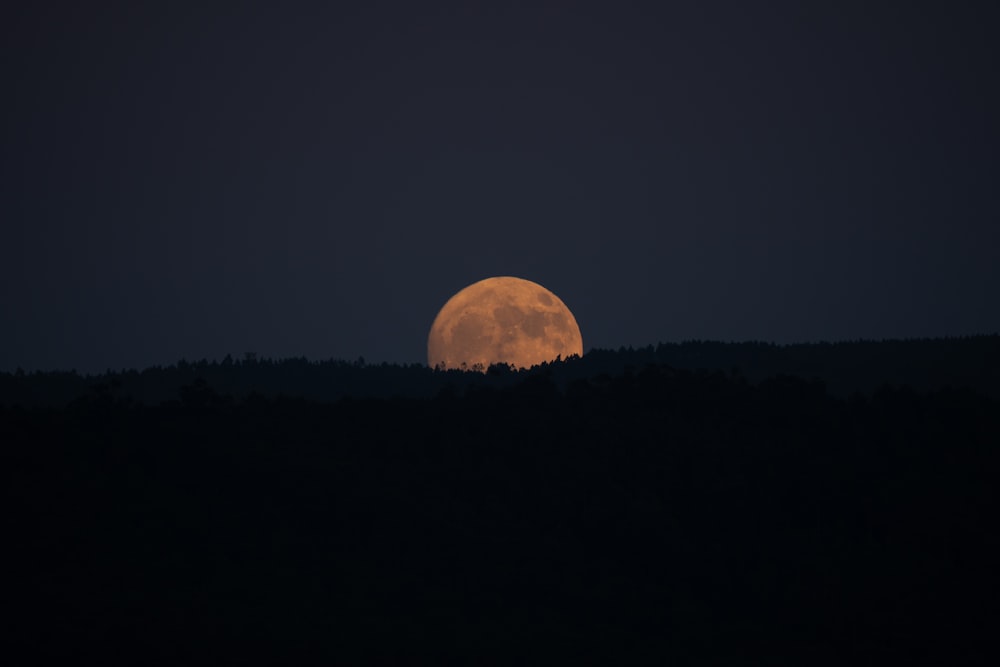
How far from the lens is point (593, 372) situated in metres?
117

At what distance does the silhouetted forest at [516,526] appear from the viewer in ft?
201

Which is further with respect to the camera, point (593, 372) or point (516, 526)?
point (593, 372)

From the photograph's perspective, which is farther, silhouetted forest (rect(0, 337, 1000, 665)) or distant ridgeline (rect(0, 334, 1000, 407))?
distant ridgeline (rect(0, 334, 1000, 407))

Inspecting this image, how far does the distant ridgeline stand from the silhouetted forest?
20.1 metres

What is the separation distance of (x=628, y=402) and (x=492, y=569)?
23772 mm

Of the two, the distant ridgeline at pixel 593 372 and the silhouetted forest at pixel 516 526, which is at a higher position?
the distant ridgeline at pixel 593 372

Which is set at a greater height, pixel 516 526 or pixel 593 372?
Result: pixel 593 372

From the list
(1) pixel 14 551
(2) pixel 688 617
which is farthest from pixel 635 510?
(1) pixel 14 551

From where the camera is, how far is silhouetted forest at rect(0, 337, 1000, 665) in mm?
61406

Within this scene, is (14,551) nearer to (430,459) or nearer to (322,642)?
(322,642)

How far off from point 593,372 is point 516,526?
43548 millimetres

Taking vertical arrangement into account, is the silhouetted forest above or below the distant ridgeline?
below

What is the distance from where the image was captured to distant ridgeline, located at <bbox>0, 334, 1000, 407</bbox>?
111312 millimetres

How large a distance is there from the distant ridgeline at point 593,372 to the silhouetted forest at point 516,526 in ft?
65.9
